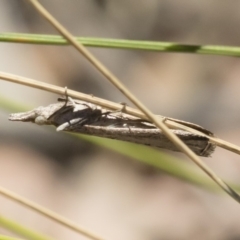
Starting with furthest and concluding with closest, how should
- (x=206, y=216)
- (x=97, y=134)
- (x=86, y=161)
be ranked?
(x=86, y=161) → (x=206, y=216) → (x=97, y=134)

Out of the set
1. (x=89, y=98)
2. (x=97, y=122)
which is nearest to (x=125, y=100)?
(x=97, y=122)

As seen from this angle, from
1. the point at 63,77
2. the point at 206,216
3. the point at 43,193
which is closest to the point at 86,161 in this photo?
the point at 43,193

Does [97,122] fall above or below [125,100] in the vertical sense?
below

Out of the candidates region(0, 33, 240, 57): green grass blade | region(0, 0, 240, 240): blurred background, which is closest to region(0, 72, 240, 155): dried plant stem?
region(0, 33, 240, 57): green grass blade

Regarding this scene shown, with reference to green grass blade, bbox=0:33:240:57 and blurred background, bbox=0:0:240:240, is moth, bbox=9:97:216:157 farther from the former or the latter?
blurred background, bbox=0:0:240:240

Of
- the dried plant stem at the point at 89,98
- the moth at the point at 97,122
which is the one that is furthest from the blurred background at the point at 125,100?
the dried plant stem at the point at 89,98

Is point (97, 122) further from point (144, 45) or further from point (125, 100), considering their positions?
point (125, 100)

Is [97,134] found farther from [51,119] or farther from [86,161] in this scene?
[86,161]
